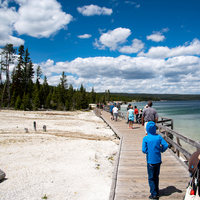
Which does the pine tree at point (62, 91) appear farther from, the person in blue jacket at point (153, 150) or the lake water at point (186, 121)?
the person in blue jacket at point (153, 150)

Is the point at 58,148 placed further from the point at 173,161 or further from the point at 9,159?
the point at 173,161

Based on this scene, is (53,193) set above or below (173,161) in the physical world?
below

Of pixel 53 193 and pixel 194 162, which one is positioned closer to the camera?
pixel 194 162

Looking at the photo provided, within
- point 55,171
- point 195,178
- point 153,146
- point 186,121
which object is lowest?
point 186,121

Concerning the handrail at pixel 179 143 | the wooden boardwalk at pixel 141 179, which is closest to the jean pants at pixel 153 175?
the wooden boardwalk at pixel 141 179

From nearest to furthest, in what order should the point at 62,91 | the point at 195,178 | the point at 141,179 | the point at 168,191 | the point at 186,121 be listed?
the point at 195,178 < the point at 168,191 < the point at 141,179 < the point at 186,121 < the point at 62,91

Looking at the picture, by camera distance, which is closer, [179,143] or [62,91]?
[179,143]

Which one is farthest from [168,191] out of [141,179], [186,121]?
[186,121]

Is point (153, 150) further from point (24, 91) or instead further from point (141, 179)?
point (24, 91)

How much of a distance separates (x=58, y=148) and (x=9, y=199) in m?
Answer: 4.55

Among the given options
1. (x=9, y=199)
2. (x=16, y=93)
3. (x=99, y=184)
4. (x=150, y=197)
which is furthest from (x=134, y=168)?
(x=16, y=93)

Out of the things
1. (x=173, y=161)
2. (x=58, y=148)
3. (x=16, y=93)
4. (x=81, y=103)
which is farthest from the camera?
(x=81, y=103)

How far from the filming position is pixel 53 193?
484cm

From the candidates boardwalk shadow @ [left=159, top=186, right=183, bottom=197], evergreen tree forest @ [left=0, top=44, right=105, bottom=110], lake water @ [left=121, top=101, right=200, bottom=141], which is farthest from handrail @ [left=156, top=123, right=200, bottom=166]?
evergreen tree forest @ [left=0, top=44, right=105, bottom=110]
